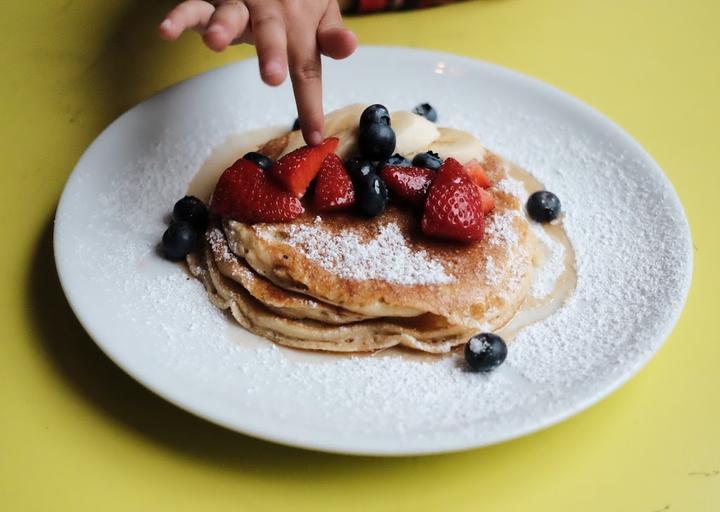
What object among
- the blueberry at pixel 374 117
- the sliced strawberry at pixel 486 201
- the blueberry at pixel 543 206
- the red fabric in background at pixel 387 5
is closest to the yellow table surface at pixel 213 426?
the blueberry at pixel 543 206

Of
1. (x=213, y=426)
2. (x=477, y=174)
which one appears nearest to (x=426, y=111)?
(x=477, y=174)

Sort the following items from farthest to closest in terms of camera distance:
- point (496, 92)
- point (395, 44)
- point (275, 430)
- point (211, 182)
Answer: point (395, 44), point (496, 92), point (211, 182), point (275, 430)

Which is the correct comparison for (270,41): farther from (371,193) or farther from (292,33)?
(371,193)

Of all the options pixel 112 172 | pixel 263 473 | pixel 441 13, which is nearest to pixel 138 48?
pixel 112 172

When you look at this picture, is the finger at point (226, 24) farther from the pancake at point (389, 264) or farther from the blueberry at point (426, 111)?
the blueberry at point (426, 111)

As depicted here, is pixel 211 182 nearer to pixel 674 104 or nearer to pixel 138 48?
pixel 138 48

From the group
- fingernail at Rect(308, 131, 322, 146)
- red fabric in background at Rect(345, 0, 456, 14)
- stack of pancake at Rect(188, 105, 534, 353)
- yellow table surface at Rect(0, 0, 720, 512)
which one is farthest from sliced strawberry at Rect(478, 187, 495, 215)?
red fabric in background at Rect(345, 0, 456, 14)

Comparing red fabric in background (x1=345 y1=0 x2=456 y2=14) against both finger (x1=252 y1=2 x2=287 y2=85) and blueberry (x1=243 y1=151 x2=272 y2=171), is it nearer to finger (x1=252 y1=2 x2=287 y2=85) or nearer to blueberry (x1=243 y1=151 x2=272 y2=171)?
finger (x1=252 y1=2 x2=287 y2=85)
